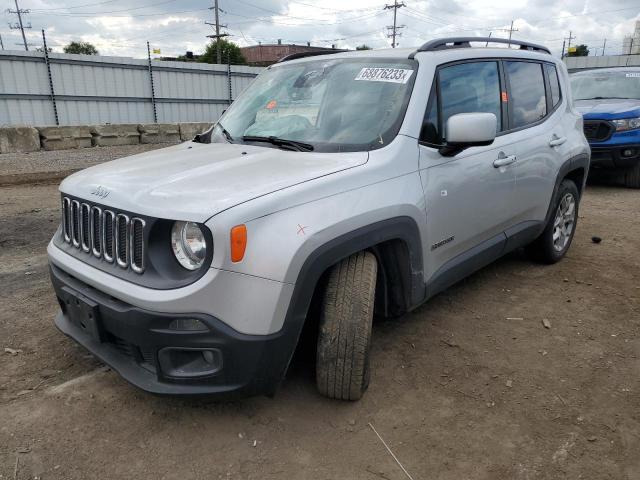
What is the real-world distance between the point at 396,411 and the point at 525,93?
2765 millimetres

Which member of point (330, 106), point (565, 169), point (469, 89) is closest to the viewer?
point (330, 106)

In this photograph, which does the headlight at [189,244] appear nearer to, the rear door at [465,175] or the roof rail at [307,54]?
the rear door at [465,175]

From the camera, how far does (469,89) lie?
3.52 meters

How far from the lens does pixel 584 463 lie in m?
2.35

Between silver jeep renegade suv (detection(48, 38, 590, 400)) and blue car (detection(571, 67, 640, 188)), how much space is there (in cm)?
484

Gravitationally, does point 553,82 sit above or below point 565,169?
above

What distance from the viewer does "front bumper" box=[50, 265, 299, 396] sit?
2211mm

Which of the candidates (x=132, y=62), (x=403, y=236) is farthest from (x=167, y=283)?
(x=132, y=62)

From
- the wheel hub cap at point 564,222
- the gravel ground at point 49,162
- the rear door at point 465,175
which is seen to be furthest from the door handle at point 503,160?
the gravel ground at point 49,162

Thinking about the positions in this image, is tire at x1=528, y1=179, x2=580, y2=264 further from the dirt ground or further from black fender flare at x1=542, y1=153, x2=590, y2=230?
the dirt ground

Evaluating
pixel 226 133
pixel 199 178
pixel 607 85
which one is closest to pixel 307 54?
pixel 226 133

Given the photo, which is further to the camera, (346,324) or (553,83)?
(553,83)

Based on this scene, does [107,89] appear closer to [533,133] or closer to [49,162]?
[49,162]

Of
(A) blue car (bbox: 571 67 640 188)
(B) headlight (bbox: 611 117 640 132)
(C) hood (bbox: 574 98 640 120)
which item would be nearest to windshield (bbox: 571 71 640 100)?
(A) blue car (bbox: 571 67 640 188)
